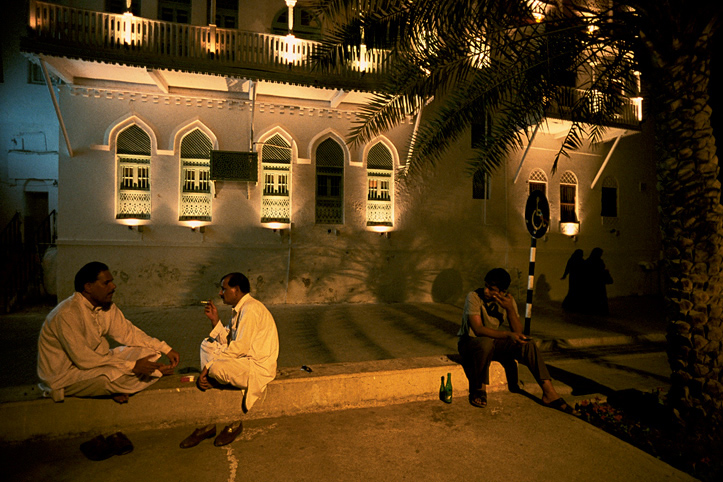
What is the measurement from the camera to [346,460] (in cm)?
337

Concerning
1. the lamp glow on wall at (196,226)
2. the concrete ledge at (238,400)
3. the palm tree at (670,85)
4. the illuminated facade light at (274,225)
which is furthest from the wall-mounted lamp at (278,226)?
the concrete ledge at (238,400)

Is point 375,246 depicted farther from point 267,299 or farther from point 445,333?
point 445,333

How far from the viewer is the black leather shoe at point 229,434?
351 cm

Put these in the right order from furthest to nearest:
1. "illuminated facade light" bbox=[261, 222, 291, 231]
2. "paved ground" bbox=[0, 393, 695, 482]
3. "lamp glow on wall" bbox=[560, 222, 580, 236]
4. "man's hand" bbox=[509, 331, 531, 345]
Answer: "lamp glow on wall" bbox=[560, 222, 580, 236] → "illuminated facade light" bbox=[261, 222, 291, 231] → "man's hand" bbox=[509, 331, 531, 345] → "paved ground" bbox=[0, 393, 695, 482]

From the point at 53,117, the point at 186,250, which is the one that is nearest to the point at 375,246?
the point at 186,250

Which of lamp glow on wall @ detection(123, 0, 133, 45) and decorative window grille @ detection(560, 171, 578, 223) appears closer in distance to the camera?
lamp glow on wall @ detection(123, 0, 133, 45)

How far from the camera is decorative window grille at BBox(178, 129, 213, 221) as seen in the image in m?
11.3

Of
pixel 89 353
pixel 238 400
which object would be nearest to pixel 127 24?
pixel 89 353

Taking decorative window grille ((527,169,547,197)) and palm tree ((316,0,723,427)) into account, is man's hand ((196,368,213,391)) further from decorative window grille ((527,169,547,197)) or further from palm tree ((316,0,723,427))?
decorative window grille ((527,169,547,197))

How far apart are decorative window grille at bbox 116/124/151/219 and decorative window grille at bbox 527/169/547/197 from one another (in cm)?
1211

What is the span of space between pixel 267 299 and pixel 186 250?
102 inches

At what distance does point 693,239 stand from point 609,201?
1334cm

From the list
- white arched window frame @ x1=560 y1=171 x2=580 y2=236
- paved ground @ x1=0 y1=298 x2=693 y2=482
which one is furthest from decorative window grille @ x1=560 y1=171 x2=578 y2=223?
paved ground @ x1=0 y1=298 x2=693 y2=482

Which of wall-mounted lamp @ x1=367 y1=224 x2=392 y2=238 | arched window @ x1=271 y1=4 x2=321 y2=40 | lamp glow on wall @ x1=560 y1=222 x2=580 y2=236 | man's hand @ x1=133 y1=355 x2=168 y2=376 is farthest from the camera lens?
lamp glow on wall @ x1=560 y1=222 x2=580 y2=236
